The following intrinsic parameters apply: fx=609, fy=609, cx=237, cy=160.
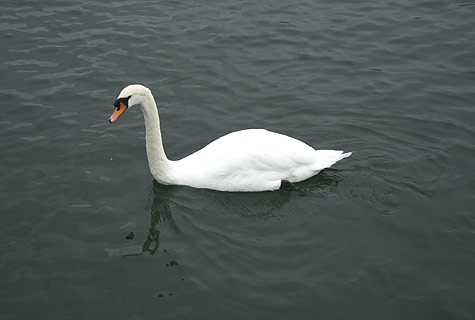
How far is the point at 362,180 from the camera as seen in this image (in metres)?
8.71

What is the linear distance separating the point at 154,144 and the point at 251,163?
1.40m

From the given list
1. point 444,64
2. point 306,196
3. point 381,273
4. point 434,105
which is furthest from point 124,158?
point 444,64

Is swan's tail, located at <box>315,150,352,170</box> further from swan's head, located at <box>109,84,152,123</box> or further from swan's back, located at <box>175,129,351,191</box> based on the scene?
swan's head, located at <box>109,84,152,123</box>

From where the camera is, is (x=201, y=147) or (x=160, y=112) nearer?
(x=201, y=147)

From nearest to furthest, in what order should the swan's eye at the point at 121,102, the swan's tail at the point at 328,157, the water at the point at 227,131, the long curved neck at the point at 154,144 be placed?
1. the water at the point at 227,131
2. the swan's eye at the point at 121,102
3. the long curved neck at the point at 154,144
4. the swan's tail at the point at 328,157

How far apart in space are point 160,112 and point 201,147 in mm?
1350

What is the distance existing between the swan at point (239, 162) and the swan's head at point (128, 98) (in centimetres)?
1

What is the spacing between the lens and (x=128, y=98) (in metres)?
8.29

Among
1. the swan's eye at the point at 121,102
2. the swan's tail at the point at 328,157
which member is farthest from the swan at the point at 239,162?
the swan's eye at the point at 121,102

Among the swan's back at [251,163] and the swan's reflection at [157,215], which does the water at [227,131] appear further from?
the swan's back at [251,163]

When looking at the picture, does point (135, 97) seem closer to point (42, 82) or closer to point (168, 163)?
point (168, 163)

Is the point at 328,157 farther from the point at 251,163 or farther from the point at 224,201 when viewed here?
the point at 224,201

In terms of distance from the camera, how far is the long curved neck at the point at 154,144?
8.51 meters

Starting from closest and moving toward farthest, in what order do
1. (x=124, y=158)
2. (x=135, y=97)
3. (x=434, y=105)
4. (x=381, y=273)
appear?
(x=381, y=273)
(x=135, y=97)
(x=124, y=158)
(x=434, y=105)
